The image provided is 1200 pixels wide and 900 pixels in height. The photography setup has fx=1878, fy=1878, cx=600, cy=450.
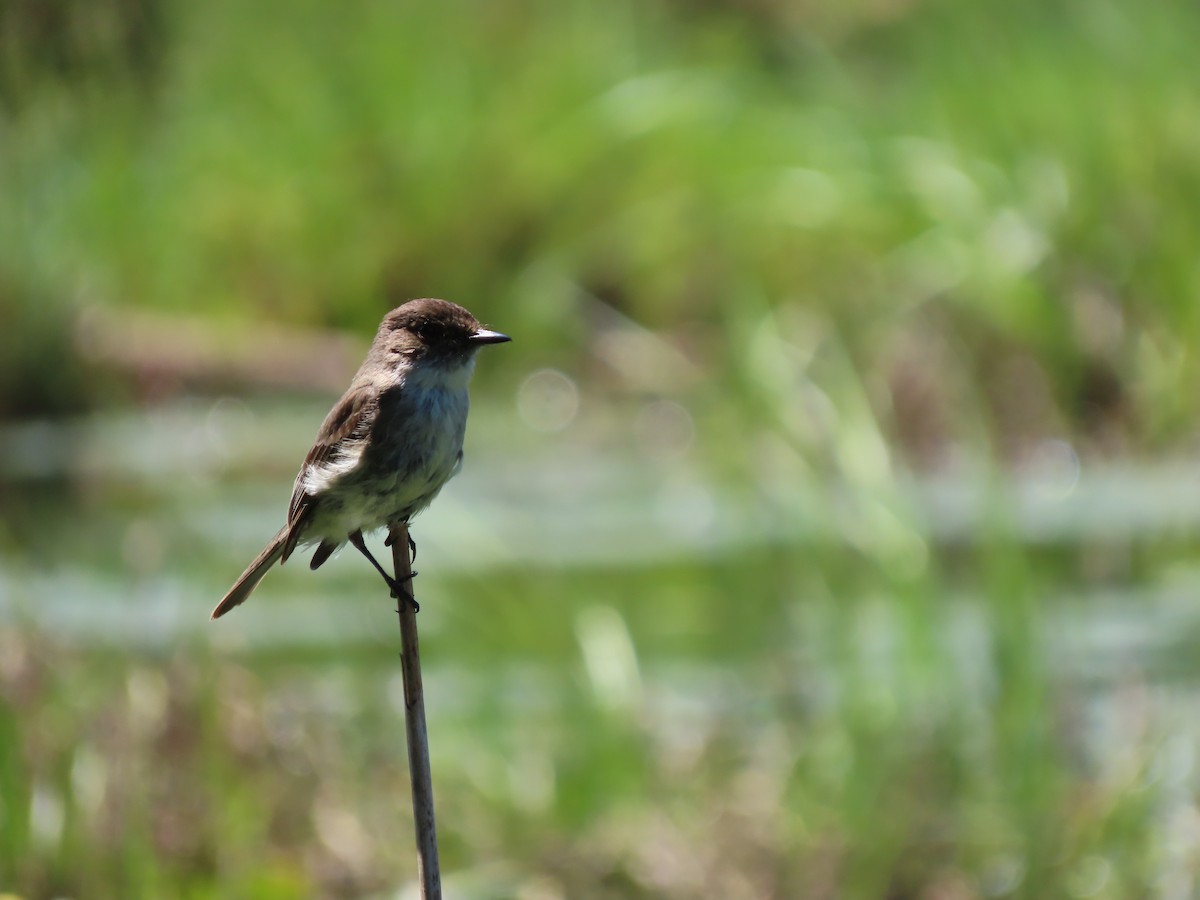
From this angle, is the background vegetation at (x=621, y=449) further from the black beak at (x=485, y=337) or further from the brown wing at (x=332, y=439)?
the black beak at (x=485, y=337)

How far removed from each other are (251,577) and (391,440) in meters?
0.27

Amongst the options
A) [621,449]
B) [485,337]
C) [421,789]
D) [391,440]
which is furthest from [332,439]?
Result: [621,449]

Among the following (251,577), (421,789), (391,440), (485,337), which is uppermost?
(485,337)

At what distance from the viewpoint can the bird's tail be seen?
2245mm

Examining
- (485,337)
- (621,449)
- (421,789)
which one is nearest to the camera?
(421,789)

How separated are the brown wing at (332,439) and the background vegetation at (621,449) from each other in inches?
34.7

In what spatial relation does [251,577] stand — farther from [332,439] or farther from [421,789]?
[421,789]

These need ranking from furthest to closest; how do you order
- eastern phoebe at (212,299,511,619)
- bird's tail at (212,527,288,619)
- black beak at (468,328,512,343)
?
black beak at (468,328,512,343) → eastern phoebe at (212,299,511,619) → bird's tail at (212,527,288,619)

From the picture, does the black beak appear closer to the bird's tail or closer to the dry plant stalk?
the bird's tail

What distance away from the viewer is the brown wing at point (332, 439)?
2592 mm

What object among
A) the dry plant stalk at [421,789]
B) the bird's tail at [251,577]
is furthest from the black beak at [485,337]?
the dry plant stalk at [421,789]

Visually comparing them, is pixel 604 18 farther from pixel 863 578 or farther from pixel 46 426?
pixel 863 578

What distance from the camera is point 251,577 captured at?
2.43 m

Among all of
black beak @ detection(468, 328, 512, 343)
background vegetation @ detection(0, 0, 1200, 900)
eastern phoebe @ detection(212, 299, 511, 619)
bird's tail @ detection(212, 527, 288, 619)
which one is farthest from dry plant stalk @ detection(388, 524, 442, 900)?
background vegetation @ detection(0, 0, 1200, 900)
